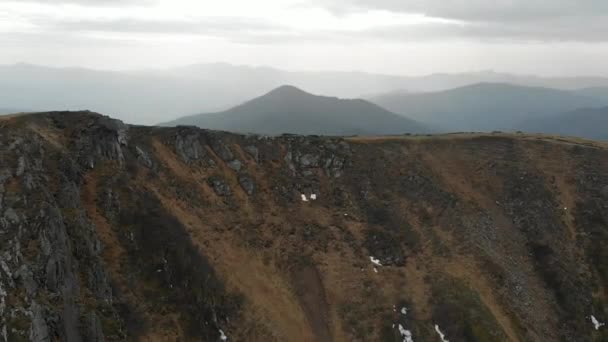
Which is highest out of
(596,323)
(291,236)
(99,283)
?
(99,283)

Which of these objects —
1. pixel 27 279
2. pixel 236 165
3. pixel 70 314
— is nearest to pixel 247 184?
pixel 236 165

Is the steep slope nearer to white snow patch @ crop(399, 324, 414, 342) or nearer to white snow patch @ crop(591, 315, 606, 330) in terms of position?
white snow patch @ crop(591, 315, 606, 330)

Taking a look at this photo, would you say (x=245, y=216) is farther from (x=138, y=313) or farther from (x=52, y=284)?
(x=52, y=284)

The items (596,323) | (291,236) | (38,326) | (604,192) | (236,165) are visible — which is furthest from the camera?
(604,192)

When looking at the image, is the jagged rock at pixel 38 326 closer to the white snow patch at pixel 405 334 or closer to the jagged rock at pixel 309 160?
the white snow patch at pixel 405 334

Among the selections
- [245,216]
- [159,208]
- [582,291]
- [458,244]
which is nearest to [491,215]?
[458,244]

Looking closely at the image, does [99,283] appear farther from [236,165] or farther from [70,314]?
[236,165]
